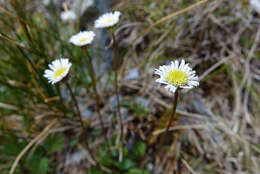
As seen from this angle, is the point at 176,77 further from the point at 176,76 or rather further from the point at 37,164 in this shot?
the point at 37,164

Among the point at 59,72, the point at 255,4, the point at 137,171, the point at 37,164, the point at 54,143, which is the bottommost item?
the point at 137,171

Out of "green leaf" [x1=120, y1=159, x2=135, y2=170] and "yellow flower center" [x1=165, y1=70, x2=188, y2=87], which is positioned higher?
"yellow flower center" [x1=165, y1=70, x2=188, y2=87]

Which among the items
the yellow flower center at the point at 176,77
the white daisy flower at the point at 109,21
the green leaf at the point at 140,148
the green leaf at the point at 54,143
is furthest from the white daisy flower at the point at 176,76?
the green leaf at the point at 54,143

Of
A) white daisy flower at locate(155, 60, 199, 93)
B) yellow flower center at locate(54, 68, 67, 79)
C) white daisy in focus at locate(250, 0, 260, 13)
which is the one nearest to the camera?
white daisy flower at locate(155, 60, 199, 93)

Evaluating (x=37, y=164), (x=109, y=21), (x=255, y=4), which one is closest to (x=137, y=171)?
(x=37, y=164)

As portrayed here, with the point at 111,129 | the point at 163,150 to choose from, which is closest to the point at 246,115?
the point at 163,150

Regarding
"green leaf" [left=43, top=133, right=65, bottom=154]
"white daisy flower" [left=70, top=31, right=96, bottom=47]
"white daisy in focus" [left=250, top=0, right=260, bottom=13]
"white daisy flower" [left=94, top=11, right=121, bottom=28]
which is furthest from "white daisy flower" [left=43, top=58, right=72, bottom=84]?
"white daisy in focus" [left=250, top=0, right=260, bottom=13]

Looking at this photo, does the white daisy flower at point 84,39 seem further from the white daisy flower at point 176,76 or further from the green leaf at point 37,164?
the green leaf at point 37,164

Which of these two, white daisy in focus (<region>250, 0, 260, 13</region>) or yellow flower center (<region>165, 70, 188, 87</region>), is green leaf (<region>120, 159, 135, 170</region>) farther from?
white daisy in focus (<region>250, 0, 260, 13</region>)

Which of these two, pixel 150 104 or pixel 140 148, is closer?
pixel 140 148
